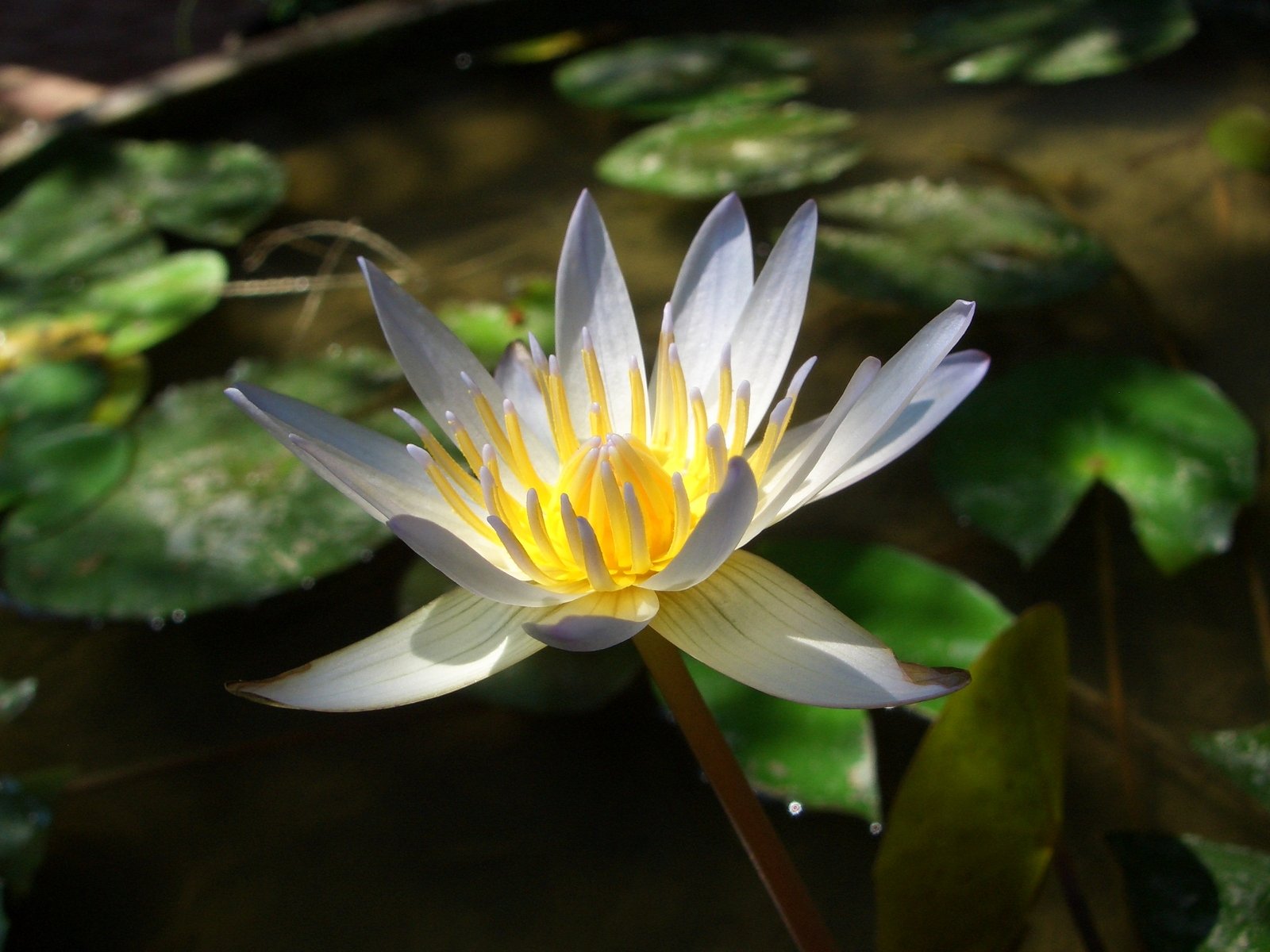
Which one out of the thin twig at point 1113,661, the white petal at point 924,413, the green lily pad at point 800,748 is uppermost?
the white petal at point 924,413

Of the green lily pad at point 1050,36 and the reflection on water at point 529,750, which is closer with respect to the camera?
the reflection on water at point 529,750

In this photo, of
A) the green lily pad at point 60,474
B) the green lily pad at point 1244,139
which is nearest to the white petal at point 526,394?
the green lily pad at point 60,474

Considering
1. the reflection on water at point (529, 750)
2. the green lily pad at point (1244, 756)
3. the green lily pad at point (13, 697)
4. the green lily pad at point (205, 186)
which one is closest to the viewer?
the green lily pad at point (1244, 756)

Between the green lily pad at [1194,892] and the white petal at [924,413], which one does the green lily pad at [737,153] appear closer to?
the white petal at [924,413]

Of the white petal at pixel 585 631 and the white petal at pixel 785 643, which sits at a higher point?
the white petal at pixel 585 631

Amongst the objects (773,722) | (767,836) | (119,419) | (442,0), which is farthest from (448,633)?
(442,0)

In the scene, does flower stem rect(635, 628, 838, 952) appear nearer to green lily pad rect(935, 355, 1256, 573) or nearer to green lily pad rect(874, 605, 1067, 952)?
green lily pad rect(874, 605, 1067, 952)

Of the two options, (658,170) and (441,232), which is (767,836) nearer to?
(658,170)

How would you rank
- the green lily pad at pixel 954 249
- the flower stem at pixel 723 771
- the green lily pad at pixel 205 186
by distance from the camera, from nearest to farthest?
the flower stem at pixel 723 771, the green lily pad at pixel 954 249, the green lily pad at pixel 205 186
